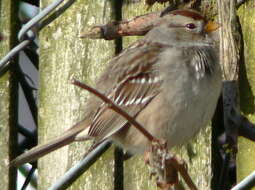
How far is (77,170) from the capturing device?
2848 millimetres

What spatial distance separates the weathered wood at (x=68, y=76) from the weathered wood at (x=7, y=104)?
0.15 metres

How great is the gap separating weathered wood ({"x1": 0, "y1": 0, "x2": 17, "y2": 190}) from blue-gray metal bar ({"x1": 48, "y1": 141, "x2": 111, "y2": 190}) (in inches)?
11.9

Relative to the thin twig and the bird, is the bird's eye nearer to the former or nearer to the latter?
the bird

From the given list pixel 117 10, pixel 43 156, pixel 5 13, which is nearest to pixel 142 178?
pixel 43 156

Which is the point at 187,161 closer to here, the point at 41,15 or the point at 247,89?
the point at 247,89

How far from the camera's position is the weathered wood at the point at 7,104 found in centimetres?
303

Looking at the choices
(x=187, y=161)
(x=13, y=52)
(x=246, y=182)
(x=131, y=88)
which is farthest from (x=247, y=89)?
(x=13, y=52)

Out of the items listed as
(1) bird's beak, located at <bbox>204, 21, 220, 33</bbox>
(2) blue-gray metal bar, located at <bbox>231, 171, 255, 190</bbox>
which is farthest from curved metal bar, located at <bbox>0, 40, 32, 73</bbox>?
(2) blue-gray metal bar, located at <bbox>231, 171, 255, 190</bbox>

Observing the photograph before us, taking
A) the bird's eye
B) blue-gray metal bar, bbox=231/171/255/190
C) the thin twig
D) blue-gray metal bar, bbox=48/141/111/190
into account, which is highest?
the thin twig

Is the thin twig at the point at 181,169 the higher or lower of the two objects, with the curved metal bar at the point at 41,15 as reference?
lower

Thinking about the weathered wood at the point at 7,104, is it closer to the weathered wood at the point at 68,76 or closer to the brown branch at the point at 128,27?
the weathered wood at the point at 68,76

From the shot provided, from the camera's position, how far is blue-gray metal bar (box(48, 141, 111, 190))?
2.80 m

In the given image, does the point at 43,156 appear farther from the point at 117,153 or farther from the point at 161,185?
the point at 161,185

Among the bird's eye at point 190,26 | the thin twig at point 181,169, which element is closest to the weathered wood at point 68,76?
the bird's eye at point 190,26
